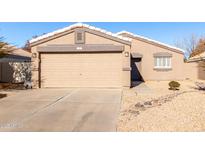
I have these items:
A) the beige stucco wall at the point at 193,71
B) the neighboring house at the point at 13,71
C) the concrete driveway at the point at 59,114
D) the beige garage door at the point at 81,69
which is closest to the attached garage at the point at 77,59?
the beige garage door at the point at 81,69

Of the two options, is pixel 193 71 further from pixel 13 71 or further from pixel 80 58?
pixel 13 71

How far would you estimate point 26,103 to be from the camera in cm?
1214

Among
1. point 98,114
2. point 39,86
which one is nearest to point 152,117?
point 98,114

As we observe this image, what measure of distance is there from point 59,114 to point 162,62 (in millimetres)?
20522

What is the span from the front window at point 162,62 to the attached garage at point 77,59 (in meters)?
10.9

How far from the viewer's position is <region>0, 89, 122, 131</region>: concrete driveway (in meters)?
7.89

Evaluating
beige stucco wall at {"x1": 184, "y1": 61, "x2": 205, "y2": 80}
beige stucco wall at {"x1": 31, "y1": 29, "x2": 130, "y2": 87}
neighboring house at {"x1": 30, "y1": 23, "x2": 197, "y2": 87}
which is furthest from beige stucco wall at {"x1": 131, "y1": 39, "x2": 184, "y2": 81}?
beige stucco wall at {"x1": 31, "y1": 29, "x2": 130, "y2": 87}

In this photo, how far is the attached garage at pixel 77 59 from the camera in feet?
61.0

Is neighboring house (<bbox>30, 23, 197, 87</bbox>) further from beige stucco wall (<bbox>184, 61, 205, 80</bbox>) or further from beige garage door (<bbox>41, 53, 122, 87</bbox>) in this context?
beige stucco wall (<bbox>184, 61, 205, 80</bbox>)

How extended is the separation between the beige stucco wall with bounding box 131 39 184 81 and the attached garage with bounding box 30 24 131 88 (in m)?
10.3

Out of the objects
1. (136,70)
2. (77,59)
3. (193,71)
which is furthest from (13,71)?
(193,71)

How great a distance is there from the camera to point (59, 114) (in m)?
9.66
